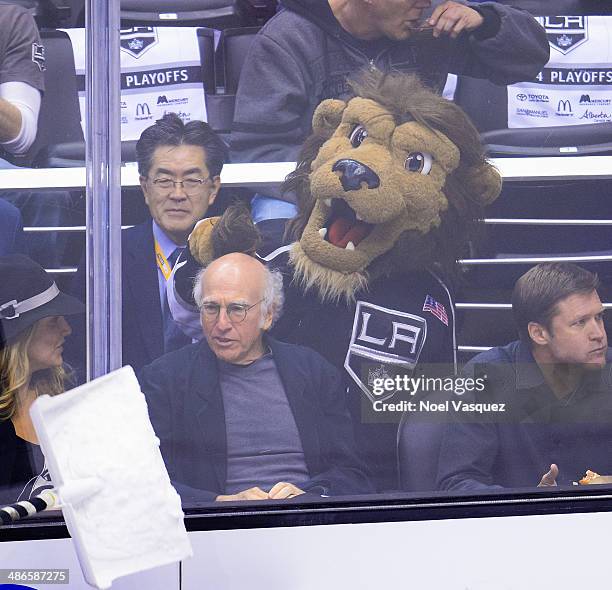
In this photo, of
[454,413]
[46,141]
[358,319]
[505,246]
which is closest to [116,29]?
[46,141]

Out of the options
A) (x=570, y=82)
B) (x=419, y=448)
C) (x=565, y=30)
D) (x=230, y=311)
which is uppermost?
(x=565, y=30)

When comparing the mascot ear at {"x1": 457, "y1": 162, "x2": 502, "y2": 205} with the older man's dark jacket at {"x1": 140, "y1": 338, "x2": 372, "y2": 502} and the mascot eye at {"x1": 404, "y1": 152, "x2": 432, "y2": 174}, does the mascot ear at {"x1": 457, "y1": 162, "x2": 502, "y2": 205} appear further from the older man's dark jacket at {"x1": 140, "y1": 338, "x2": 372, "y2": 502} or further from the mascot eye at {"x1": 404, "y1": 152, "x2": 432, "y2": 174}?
the older man's dark jacket at {"x1": 140, "y1": 338, "x2": 372, "y2": 502}

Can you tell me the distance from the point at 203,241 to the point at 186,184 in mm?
136

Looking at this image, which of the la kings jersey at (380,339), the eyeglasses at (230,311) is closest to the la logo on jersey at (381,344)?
the la kings jersey at (380,339)

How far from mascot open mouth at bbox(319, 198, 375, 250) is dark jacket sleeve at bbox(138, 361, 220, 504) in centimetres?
48

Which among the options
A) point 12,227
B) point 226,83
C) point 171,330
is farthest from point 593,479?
point 12,227

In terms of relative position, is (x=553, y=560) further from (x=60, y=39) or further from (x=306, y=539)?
(x=60, y=39)

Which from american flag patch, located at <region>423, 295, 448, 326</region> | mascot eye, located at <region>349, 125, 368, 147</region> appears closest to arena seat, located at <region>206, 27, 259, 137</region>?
mascot eye, located at <region>349, 125, 368, 147</region>

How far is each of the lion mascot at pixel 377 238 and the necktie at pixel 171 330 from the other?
0.04 meters

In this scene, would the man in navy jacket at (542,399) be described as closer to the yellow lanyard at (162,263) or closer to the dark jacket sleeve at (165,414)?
the dark jacket sleeve at (165,414)

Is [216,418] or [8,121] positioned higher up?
[8,121]

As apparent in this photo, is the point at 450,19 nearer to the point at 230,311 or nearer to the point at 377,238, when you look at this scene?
the point at 377,238

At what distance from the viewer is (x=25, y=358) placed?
90.7 inches

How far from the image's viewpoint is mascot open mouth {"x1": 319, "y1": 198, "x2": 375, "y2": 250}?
2.29 metres
